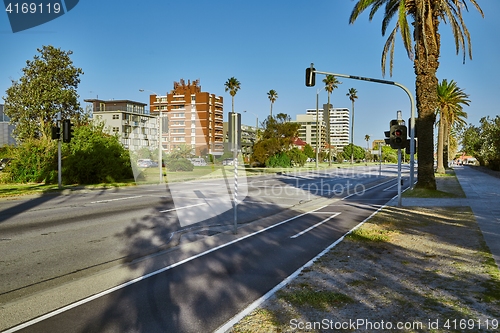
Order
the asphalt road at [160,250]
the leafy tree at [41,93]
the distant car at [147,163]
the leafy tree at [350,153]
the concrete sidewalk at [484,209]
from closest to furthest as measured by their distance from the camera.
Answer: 1. the asphalt road at [160,250]
2. the concrete sidewalk at [484,209]
3. the distant car at [147,163]
4. the leafy tree at [41,93]
5. the leafy tree at [350,153]

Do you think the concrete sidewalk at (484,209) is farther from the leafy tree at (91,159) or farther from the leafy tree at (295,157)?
the leafy tree at (295,157)

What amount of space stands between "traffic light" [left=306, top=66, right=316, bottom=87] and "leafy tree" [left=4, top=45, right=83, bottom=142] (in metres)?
28.7

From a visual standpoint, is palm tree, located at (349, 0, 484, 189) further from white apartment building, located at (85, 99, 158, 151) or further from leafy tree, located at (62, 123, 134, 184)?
white apartment building, located at (85, 99, 158, 151)

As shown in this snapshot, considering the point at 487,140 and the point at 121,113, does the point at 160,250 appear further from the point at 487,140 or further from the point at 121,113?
the point at 121,113

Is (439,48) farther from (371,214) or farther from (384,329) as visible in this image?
(384,329)

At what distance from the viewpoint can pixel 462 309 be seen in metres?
5.11

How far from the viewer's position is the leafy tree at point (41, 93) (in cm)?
3909

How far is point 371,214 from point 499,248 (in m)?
6.26

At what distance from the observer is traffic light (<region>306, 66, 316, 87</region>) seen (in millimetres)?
19281

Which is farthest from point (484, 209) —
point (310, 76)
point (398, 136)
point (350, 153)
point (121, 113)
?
point (350, 153)

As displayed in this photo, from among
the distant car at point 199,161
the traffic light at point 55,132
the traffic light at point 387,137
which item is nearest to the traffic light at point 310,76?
the traffic light at point 387,137

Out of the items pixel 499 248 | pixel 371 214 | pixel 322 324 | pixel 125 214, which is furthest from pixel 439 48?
pixel 322 324

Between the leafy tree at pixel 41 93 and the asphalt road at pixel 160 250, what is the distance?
81.6 ft

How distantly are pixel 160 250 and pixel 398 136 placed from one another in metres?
11.5
